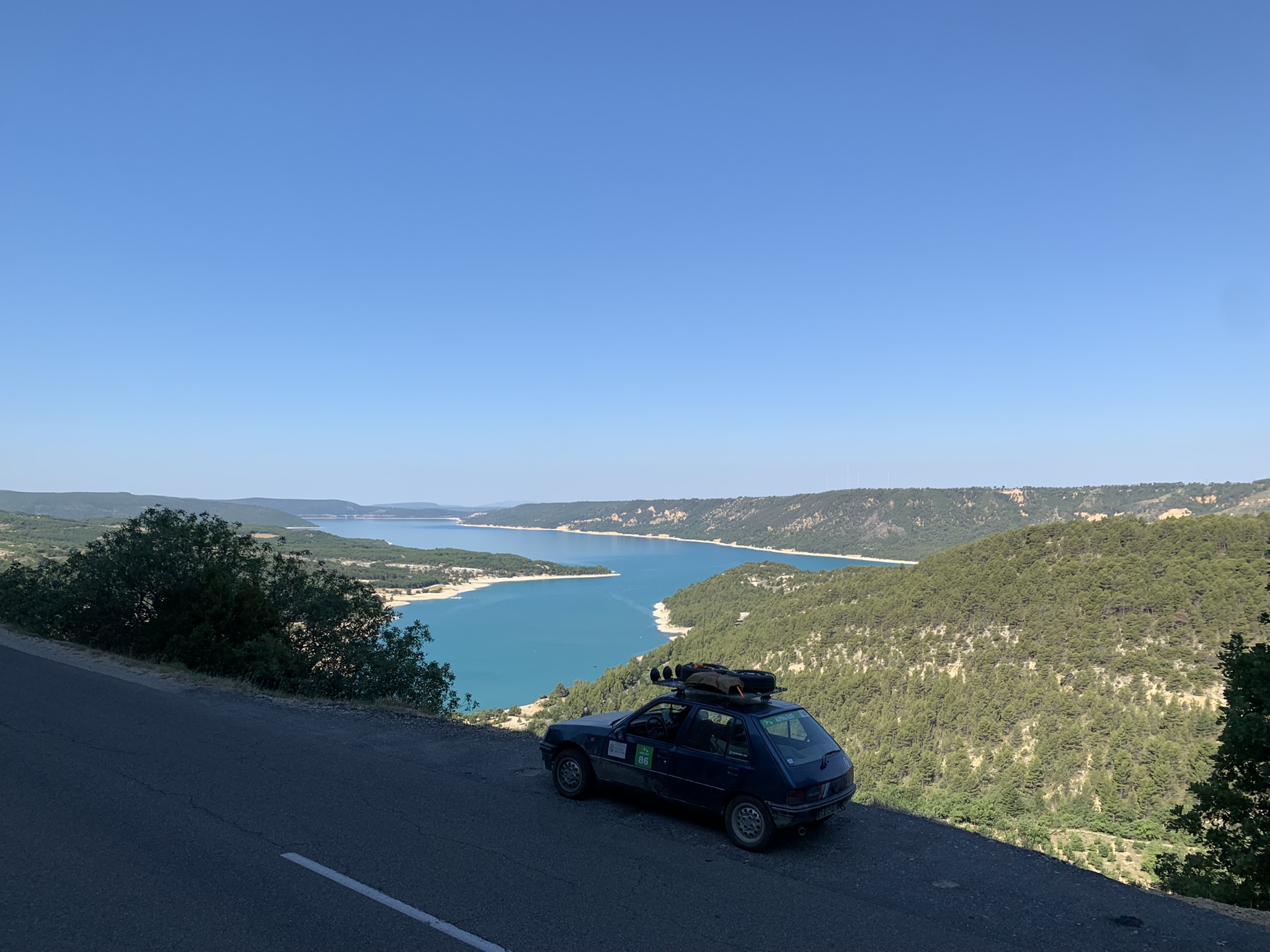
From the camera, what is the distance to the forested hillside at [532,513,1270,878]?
40000mm

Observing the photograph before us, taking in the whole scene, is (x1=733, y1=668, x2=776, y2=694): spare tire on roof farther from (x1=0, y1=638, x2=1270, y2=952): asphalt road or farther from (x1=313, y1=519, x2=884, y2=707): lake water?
(x1=313, y1=519, x2=884, y2=707): lake water

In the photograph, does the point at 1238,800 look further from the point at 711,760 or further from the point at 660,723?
the point at 660,723

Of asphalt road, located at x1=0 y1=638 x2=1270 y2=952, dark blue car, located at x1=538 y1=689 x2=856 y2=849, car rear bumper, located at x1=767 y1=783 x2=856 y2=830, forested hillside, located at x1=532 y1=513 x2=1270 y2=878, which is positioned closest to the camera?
asphalt road, located at x1=0 y1=638 x2=1270 y2=952

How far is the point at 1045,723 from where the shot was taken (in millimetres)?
48719

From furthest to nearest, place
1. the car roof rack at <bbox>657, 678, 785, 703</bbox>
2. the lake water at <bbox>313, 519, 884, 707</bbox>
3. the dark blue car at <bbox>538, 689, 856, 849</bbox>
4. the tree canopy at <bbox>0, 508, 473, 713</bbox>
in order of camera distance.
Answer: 1. the lake water at <bbox>313, 519, 884, 707</bbox>
2. the tree canopy at <bbox>0, 508, 473, 713</bbox>
3. the car roof rack at <bbox>657, 678, 785, 703</bbox>
4. the dark blue car at <bbox>538, 689, 856, 849</bbox>

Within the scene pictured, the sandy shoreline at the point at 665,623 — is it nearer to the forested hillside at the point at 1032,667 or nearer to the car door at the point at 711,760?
the forested hillside at the point at 1032,667

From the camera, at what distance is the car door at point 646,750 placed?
8.09 m

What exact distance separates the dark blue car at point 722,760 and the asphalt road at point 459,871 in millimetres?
365

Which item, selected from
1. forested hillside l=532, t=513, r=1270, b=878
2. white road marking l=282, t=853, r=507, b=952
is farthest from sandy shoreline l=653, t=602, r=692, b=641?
white road marking l=282, t=853, r=507, b=952

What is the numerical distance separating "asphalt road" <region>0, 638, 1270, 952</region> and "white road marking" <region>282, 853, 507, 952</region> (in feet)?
0.14

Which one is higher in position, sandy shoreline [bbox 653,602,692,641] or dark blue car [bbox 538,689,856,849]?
dark blue car [bbox 538,689,856,849]

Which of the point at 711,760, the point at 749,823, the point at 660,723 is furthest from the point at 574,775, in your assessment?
the point at 749,823

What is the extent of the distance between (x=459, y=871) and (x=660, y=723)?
9.67 ft

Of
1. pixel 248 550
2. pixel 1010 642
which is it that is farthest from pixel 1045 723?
pixel 248 550
